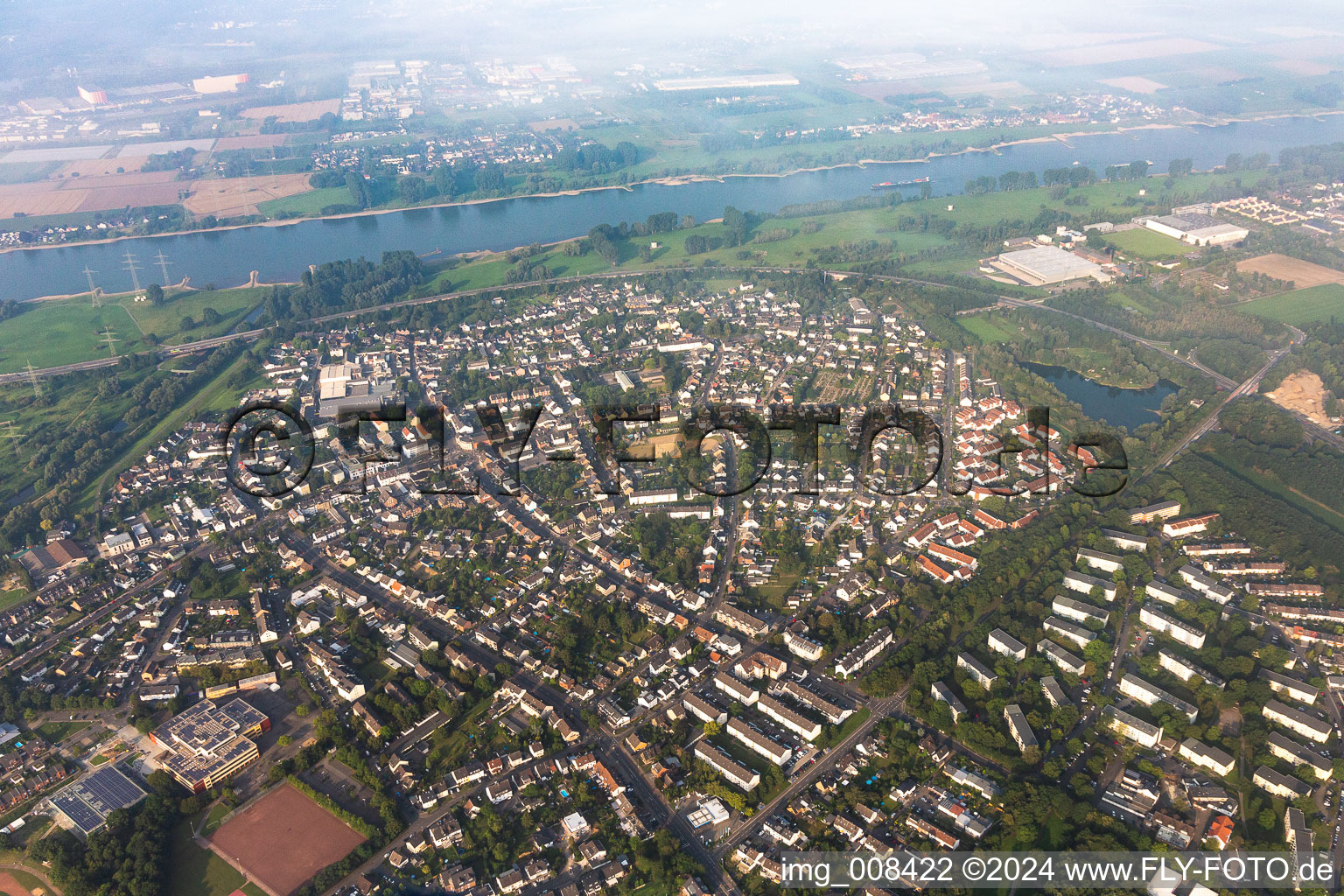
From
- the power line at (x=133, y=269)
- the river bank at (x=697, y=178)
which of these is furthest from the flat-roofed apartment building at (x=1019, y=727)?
the river bank at (x=697, y=178)

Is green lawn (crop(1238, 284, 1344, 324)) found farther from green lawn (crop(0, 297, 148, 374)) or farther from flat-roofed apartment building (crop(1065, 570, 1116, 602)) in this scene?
green lawn (crop(0, 297, 148, 374))

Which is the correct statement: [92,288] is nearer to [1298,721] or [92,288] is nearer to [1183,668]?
[1183,668]

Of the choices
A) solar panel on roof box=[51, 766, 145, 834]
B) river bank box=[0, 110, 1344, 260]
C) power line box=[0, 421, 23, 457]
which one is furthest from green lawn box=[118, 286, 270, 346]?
solar panel on roof box=[51, 766, 145, 834]

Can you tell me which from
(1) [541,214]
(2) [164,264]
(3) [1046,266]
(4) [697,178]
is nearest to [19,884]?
Result: (2) [164,264]

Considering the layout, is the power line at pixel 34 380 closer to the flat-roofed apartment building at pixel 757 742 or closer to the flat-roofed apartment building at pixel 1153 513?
the flat-roofed apartment building at pixel 757 742

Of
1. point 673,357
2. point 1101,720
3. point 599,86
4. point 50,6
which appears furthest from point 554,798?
point 50,6
